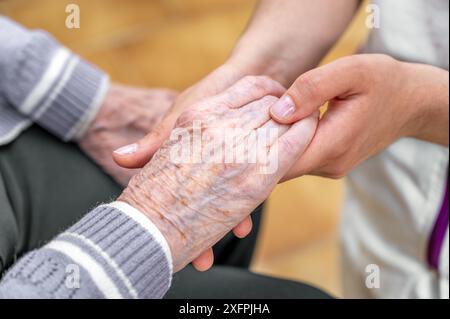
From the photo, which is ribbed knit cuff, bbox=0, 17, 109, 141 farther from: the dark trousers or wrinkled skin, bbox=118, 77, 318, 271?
wrinkled skin, bbox=118, 77, 318, 271

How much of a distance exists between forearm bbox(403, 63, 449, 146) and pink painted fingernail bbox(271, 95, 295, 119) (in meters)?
0.14

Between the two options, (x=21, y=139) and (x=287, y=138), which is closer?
(x=287, y=138)

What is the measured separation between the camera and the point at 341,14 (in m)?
0.72

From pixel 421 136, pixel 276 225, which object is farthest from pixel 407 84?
pixel 276 225

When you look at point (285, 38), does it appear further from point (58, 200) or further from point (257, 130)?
point (58, 200)

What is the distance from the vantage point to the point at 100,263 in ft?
1.48

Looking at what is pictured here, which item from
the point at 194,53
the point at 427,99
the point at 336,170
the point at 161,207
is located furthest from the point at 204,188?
the point at 194,53

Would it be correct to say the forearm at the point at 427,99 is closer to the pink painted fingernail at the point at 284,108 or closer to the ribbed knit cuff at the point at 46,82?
the pink painted fingernail at the point at 284,108

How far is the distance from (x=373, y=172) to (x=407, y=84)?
23 cm

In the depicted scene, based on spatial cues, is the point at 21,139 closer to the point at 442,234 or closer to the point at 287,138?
the point at 287,138

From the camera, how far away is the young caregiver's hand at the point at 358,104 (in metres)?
0.55

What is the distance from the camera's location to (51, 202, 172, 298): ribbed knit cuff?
1.47 ft

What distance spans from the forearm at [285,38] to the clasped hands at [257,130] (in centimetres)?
4
